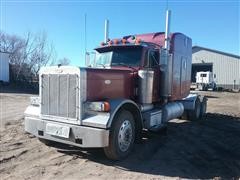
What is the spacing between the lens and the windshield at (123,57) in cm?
777

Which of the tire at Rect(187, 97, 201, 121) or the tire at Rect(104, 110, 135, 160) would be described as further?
the tire at Rect(187, 97, 201, 121)

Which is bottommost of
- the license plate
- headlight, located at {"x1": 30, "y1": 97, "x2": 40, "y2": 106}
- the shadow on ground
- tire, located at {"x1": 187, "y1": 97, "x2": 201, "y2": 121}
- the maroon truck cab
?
the shadow on ground

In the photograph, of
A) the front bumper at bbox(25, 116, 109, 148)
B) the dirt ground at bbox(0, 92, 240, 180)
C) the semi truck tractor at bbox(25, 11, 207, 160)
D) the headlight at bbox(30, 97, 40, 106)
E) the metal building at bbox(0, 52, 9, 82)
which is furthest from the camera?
the metal building at bbox(0, 52, 9, 82)

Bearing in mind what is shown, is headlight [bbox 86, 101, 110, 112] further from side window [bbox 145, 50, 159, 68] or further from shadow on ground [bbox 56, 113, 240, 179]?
side window [bbox 145, 50, 159, 68]

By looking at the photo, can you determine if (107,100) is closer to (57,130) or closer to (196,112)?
(57,130)

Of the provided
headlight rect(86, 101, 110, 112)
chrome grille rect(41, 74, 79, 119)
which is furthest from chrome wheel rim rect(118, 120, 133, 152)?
chrome grille rect(41, 74, 79, 119)

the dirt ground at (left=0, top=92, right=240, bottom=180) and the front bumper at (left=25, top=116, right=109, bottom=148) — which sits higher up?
the front bumper at (left=25, top=116, right=109, bottom=148)

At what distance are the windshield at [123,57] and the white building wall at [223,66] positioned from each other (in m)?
39.8

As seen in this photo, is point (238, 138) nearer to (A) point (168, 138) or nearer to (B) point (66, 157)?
(A) point (168, 138)

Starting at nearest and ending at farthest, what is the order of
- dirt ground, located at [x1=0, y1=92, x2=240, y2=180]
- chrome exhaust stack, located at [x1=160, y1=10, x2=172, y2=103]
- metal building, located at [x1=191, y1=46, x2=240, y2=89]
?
1. dirt ground, located at [x1=0, y1=92, x2=240, y2=180]
2. chrome exhaust stack, located at [x1=160, y1=10, x2=172, y2=103]
3. metal building, located at [x1=191, y1=46, x2=240, y2=89]

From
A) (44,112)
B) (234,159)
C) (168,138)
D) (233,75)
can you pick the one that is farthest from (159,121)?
(233,75)

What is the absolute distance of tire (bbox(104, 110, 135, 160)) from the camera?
5.97m

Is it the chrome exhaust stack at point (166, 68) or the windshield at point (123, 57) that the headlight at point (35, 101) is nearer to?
the windshield at point (123, 57)

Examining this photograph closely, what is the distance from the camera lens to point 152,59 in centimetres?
811
